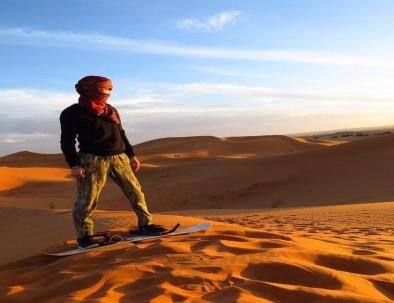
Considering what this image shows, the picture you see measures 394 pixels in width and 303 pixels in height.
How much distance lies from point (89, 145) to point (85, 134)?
0.12 metres

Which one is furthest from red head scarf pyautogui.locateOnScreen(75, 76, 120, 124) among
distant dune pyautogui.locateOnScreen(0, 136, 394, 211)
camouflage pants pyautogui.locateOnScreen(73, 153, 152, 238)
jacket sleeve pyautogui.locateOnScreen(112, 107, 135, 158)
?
distant dune pyautogui.locateOnScreen(0, 136, 394, 211)

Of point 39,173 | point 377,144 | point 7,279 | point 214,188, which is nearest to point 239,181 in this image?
point 214,188

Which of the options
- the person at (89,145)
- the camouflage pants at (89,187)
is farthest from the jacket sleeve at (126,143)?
the camouflage pants at (89,187)

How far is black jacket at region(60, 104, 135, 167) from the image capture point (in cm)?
512

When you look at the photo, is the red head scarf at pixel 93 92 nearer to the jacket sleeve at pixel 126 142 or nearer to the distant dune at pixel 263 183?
the jacket sleeve at pixel 126 142

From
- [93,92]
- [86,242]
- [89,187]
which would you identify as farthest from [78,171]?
[93,92]

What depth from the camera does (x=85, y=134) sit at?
5.22 m

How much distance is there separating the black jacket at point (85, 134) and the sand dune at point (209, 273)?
1.04 m

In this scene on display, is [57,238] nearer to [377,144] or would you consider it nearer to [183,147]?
[377,144]

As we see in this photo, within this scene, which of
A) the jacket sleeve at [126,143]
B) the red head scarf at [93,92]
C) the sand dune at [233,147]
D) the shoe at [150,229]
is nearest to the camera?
the red head scarf at [93,92]

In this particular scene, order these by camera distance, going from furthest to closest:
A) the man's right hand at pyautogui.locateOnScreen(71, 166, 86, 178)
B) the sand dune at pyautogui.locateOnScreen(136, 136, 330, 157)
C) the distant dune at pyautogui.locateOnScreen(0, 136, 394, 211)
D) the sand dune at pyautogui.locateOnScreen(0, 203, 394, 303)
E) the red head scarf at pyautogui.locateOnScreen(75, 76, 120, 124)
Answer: the sand dune at pyautogui.locateOnScreen(136, 136, 330, 157) → the distant dune at pyautogui.locateOnScreen(0, 136, 394, 211) → the red head scarf at pyautogui.locateOnScreen(75, 76, 120, 124) → the man's right hand at pyautogui.locateOnScreen(71, 166, 86, 178) → the sand dune at pyautogui.locateOnScreen(0, 203, 394, 303)

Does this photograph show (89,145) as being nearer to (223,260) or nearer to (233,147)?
(223,260)

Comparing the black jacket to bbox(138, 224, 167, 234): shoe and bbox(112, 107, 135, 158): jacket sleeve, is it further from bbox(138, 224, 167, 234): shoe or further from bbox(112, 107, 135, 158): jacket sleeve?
bbox(138, 224, 167, 234): shoe

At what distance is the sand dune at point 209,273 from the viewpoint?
11.5 ft
